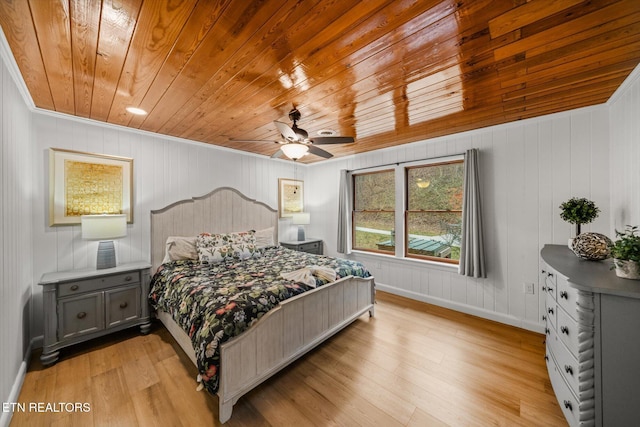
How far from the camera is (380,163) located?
13.9 feet

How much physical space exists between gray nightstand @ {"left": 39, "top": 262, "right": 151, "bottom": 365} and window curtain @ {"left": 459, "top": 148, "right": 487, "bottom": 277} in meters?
4.01

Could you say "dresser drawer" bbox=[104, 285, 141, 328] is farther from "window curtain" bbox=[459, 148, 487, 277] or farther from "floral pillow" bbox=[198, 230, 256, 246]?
"window curtain" bbox=[459, 148, 487, 277]

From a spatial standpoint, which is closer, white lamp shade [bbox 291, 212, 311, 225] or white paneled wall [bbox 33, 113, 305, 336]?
white paneled wall [bbox 33, 113, 305, 336]

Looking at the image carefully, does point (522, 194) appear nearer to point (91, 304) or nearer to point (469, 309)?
point (469, 309)

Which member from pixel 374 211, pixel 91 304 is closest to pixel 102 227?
pixel 91 304

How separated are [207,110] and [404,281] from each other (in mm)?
3708

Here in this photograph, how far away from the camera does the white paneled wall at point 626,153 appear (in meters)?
1.89

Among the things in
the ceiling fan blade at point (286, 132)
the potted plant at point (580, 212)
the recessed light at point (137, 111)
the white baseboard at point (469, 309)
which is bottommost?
the white baseboard at point (469, 309)

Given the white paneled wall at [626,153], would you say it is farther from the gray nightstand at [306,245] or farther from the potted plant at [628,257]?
the gray nightstand at [306,245]

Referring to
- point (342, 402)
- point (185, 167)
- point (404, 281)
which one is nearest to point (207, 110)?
point (185, 167)

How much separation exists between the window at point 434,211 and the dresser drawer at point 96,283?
3.83 meters

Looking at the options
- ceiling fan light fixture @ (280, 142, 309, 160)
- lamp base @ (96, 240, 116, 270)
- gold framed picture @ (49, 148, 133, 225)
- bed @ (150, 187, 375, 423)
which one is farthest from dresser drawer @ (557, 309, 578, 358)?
gold framed picture @ (49, 148, 133, 225)

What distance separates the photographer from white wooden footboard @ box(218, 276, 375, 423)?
5.63ft

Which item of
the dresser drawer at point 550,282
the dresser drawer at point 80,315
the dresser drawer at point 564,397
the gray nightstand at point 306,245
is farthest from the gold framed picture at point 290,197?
the dresser drawer at point 564,397
